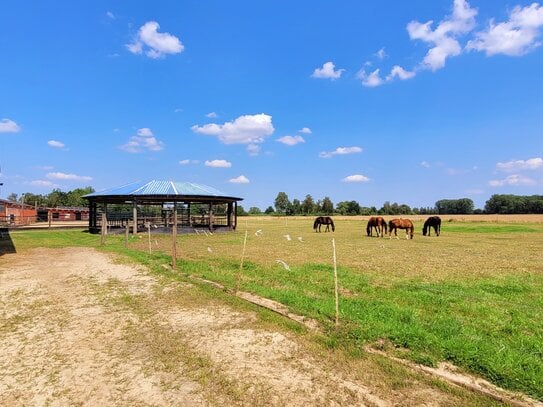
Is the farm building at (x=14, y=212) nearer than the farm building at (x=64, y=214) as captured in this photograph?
Yes

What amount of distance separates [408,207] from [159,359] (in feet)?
401

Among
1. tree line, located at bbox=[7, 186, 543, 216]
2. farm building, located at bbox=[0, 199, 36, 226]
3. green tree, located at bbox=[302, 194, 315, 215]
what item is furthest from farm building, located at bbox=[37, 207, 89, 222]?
green tree, located at bbox=[302, 194, 315, 215]

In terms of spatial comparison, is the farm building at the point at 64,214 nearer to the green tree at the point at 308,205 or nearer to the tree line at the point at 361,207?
the tree line at the point at 361,207

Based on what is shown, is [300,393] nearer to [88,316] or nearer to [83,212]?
[88,316]

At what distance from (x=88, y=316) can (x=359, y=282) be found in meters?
6.02

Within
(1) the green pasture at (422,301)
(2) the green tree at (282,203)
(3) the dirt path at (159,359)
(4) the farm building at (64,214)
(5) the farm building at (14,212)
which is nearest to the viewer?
(3) the dirt path at (159,359)

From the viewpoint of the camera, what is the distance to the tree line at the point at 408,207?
97.4m

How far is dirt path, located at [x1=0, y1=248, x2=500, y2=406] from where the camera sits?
11.4 feet

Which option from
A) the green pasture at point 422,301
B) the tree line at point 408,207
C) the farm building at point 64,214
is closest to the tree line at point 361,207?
the tree line at point 408,207

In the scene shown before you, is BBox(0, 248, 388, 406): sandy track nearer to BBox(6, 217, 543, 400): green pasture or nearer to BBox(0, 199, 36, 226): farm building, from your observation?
BBox(6, 217, 543, 400): green pasture

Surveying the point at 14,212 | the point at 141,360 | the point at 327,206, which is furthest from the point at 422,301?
the point at 327,206

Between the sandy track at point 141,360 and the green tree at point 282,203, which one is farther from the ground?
the green tree at point 282,203

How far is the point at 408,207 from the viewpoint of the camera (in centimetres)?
11650

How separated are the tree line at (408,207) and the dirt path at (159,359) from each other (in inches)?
3808
